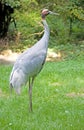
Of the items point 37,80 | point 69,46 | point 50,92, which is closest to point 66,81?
point 37,80

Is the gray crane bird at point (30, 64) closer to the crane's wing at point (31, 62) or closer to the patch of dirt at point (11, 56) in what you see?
the crane's wing at point (31, 62)

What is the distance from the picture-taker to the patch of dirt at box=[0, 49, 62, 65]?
727 inches

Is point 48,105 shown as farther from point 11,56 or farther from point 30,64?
point 11,56

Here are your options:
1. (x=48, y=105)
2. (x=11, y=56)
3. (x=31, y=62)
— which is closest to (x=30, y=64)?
(x=31, y=62)

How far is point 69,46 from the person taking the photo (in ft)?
68.1

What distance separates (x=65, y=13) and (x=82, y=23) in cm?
380

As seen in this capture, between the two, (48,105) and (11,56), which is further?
(11,56)

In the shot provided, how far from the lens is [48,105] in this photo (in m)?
8.01

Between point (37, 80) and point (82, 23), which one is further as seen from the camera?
point (82, 23)

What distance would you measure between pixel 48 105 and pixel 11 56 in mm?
11588

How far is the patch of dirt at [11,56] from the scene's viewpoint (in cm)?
1847

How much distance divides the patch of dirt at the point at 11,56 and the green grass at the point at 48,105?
575cm

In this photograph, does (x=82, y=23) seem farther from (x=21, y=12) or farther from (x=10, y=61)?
(x=10, y=61)

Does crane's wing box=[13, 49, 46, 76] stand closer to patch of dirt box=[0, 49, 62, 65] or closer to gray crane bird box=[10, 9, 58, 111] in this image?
gray crane bird box=[10, 9, 58, 111]
